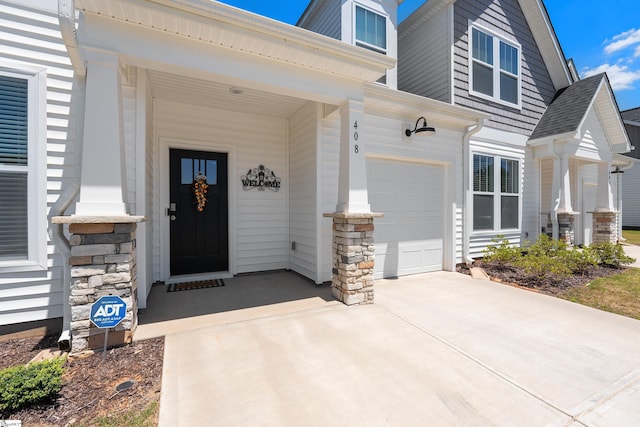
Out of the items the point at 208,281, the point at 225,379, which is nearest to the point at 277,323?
the point at 225,379

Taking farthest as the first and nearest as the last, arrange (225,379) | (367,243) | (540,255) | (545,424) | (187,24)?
(540,255), (367,243), (187,24), (225,379), (545,424)

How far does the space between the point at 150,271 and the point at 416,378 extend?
3.69 m

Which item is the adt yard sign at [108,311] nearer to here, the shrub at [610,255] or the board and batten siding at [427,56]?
the board and batten siding at [427,56]

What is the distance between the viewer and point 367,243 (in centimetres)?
365

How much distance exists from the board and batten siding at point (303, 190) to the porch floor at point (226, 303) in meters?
0.47

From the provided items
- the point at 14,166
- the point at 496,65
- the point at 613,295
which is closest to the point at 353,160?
the point at 14,166

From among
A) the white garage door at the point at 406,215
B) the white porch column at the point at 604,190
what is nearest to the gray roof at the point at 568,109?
the white porch column at the point at 604,190

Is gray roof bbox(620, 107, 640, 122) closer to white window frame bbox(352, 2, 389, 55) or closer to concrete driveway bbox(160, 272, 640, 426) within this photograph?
white window frame bbox(352, 2, 389, 55)

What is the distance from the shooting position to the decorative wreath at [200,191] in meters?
4.66

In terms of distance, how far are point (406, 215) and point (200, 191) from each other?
3.58 meters

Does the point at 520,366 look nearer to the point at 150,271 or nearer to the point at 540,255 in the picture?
the point at 540,255

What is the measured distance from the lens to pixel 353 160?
3.59 meters

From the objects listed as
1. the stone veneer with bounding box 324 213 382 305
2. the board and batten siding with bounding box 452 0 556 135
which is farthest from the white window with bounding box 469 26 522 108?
the stone veneer with bounding box 324 213 382 305

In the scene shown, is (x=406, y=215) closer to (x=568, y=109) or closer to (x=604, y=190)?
(x=568, y=109)
